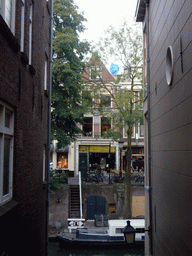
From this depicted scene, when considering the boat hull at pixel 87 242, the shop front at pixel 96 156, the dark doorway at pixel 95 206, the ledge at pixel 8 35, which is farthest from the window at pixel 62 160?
the ledge at pixel 8 35

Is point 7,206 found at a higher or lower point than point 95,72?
lower

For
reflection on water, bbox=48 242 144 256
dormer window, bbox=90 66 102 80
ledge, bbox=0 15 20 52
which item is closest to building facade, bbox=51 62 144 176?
dormer window, bbox=90 66 102 80

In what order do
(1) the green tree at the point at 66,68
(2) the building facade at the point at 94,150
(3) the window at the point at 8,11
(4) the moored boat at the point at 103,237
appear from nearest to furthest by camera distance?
(3) the window at the point at 8,11, (1) the green tree at the point at 66,68, (4) the moored boat at the point at 103,237, (2) the building facade at the point at 94,150

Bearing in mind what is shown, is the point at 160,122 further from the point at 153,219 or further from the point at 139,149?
the point at 139,149

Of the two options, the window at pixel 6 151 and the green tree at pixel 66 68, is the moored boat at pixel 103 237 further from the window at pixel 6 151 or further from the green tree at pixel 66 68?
the window at pixel 6 151

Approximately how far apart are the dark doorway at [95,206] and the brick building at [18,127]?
16.9 m

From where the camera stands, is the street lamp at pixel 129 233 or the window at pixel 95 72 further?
the window at pixel 95 72

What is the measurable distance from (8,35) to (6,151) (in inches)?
74.5

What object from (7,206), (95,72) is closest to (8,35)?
(7,206)

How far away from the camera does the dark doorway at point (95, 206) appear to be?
24.4 metres

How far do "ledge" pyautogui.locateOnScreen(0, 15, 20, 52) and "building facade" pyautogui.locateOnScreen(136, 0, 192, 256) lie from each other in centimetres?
280

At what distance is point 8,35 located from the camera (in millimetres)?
4805

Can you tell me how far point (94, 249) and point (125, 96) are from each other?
10448mm

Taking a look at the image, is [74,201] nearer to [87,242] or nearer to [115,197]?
[115,197]
